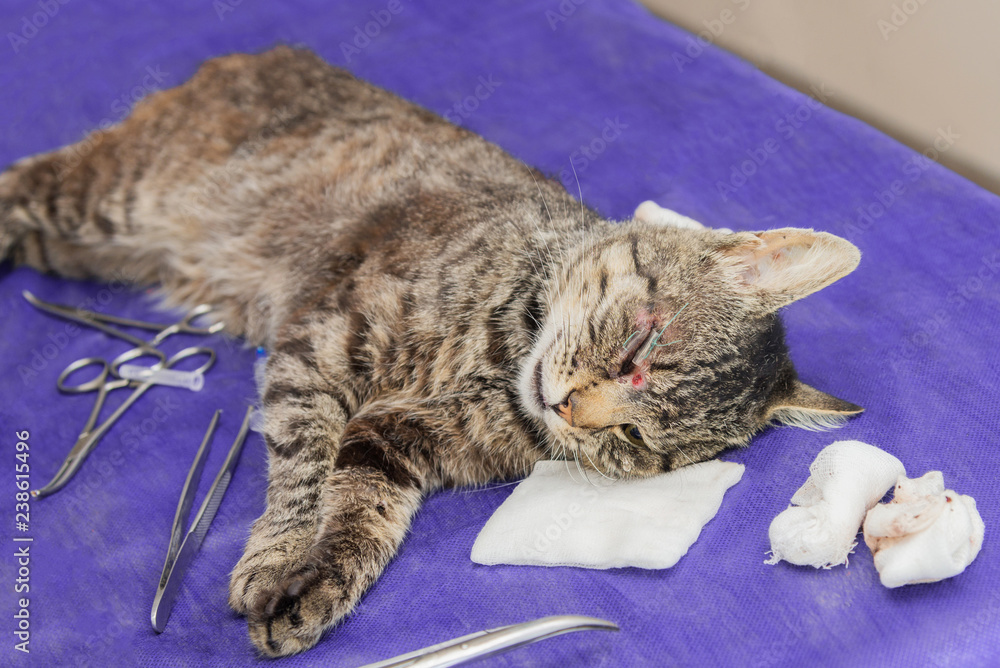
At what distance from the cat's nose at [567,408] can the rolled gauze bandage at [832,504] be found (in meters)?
0.47

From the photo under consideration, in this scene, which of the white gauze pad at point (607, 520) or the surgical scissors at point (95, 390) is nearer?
the white gauze pad at point (607, 520)

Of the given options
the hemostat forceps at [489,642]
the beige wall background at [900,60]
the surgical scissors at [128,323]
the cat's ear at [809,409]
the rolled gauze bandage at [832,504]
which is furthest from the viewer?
the beige wall background at [900,60]

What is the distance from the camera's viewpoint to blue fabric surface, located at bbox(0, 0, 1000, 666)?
4.85ft

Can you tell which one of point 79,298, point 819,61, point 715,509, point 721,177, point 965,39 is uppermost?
point 965,39

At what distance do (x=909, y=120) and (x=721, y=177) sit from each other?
1075 millimetres

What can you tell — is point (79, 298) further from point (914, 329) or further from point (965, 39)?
point (965, 39)

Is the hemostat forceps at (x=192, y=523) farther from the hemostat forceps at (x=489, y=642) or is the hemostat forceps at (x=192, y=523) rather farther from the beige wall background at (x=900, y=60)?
the beige wall background at (x=900, y=60)

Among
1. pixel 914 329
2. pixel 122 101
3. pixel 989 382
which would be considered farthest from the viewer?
pixel 122 101

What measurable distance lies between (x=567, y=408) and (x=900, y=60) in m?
2.55

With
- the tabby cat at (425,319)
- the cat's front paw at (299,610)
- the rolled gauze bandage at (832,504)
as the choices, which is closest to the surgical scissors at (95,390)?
the tabby cat at (425,319)

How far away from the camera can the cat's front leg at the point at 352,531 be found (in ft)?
4.90

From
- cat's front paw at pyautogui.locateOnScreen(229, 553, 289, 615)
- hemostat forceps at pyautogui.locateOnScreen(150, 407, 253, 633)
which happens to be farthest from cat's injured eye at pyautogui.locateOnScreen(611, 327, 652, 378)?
hemostat forceps at pyautogui.locateOnScreen(150, 407, 253, 633)

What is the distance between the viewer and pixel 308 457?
5.95 ft

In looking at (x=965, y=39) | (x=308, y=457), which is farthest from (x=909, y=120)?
(x=308, y=457)
